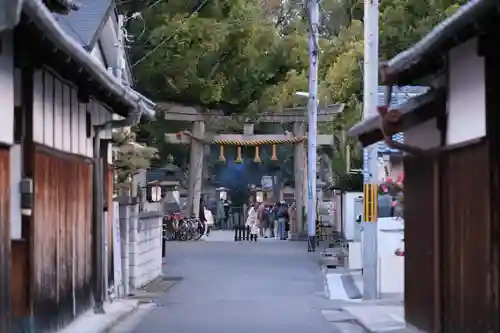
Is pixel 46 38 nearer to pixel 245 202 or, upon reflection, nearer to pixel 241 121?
pixel 241 121

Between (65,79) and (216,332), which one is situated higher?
(65,79)

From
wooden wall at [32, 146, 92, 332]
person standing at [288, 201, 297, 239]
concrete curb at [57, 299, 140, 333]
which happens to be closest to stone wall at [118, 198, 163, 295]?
concrete curb at [57, 299, 140, 333]

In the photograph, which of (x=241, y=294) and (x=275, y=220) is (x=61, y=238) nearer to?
(x=241, y=294)

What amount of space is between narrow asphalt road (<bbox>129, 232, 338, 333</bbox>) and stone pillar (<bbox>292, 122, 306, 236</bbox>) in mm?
8194

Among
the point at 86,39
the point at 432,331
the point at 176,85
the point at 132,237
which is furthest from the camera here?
the point at 176,85

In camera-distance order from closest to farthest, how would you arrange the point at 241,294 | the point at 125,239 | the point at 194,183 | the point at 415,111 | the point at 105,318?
the point at 415,111
the point at 105,318
the point at 125,239
the point at 241,294
the point at 194,183

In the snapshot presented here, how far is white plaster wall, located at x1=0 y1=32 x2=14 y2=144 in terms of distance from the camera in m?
11.5

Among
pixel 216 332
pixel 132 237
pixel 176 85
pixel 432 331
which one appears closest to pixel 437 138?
pixel 432 331

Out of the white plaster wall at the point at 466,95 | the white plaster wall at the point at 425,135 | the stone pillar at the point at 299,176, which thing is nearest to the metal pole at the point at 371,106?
the white plaster wall at the point at 425,135

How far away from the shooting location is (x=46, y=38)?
1093cm

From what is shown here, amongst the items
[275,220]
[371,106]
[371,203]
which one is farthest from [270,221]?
[371,106]

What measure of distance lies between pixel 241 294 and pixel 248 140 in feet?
80.9

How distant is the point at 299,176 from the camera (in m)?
48.8

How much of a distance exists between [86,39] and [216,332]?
19.5 feet
